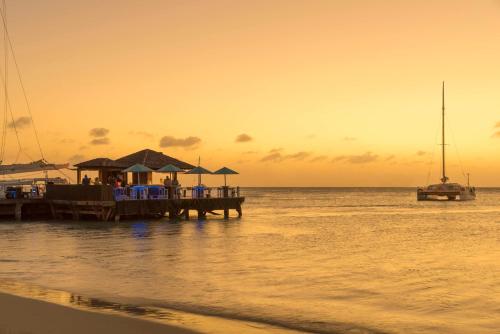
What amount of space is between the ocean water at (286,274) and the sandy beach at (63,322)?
2237 mm

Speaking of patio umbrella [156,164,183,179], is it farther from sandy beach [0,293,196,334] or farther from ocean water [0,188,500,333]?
sandy beach [0,293,196,334]

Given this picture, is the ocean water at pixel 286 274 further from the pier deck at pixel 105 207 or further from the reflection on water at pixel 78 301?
the pier deck at pixel 105 207

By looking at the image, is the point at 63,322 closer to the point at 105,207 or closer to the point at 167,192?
the point at 105,207

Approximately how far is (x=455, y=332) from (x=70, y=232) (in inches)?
1160

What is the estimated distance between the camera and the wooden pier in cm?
4431

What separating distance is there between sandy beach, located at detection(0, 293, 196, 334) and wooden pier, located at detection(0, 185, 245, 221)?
31336 mm

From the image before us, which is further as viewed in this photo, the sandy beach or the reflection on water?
the reflection on water

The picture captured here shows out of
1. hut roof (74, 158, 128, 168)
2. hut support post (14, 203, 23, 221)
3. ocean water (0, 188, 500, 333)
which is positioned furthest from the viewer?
hut support post (14, 203, 23, 221)

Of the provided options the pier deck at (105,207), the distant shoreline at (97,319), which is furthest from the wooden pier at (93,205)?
the distant shoreline at (97,319)

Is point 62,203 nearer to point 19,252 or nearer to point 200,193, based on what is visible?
point 200,193

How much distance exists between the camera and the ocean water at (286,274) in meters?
13.8

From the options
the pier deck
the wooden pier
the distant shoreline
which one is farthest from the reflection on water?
the pier deck

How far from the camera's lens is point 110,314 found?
12719 millimetres

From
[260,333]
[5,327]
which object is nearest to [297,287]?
[260,333]
